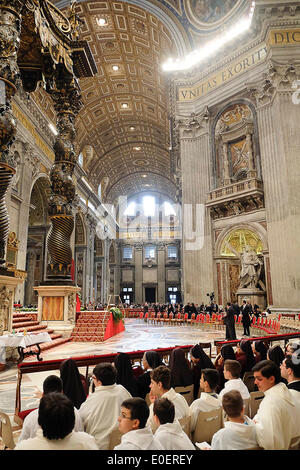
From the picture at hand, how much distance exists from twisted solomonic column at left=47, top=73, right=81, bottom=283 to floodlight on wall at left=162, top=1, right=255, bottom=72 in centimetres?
1064

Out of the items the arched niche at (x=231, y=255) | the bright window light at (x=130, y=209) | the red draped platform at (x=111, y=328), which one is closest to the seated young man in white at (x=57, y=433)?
the red draped platform at (x=111, y=328)

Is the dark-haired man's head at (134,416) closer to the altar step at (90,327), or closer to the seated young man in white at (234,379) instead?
the seated young man in white at (234,379)

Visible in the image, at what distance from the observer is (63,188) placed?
6.97 metres

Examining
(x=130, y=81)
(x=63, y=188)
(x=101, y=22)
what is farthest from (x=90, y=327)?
(x=130, y=81)

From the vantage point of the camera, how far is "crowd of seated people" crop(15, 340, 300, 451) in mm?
1283

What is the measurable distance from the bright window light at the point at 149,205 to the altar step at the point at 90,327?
28397mm

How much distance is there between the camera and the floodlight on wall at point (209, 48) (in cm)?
1446

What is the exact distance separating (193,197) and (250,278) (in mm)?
5081

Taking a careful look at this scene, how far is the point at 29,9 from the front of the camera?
219 inches

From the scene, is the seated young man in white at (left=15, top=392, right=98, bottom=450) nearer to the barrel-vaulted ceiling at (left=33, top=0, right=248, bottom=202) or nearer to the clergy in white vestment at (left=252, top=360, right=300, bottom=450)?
the clergy in white vestment at (left=252, top=360, right=300, bottom=450)

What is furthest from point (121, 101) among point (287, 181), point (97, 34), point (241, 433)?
point (241, 433)

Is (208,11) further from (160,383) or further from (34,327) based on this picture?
(160,383)

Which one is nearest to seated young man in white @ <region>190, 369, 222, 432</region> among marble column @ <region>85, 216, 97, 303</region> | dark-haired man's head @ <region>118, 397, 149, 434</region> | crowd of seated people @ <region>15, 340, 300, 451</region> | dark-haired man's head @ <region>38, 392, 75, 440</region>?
crowd of seated people @ <region>15, 340, 300, 451</region>

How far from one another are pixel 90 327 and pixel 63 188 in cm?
351
